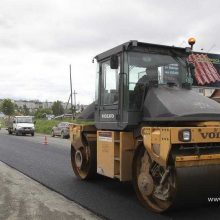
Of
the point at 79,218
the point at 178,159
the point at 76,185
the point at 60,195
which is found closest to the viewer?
the point at 178,159

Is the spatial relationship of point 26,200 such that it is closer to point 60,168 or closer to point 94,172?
point 94,172

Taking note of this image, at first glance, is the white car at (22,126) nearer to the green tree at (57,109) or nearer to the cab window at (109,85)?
the cab window at (109,85)

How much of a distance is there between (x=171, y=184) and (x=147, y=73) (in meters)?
2.40

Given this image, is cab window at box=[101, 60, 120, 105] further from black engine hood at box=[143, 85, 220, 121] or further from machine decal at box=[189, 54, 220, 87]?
machine decal at box=[189, 54, 220, 87]

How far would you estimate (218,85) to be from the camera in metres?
24.3

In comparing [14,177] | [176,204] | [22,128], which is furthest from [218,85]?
[22,128]

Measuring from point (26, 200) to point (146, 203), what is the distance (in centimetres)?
242

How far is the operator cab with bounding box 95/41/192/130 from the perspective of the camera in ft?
27.0

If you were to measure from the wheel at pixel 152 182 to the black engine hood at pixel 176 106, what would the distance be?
677 mm

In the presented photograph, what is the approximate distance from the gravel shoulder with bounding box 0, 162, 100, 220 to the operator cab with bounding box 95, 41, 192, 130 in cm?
173

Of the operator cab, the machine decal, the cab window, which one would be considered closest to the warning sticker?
the operator cab

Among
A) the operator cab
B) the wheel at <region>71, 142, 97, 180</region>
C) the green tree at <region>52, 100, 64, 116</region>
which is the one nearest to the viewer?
the operator cab

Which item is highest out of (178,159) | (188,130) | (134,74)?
(134,74)

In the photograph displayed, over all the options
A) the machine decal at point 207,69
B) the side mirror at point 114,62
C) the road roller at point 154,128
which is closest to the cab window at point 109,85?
the road roller at point 154,128
